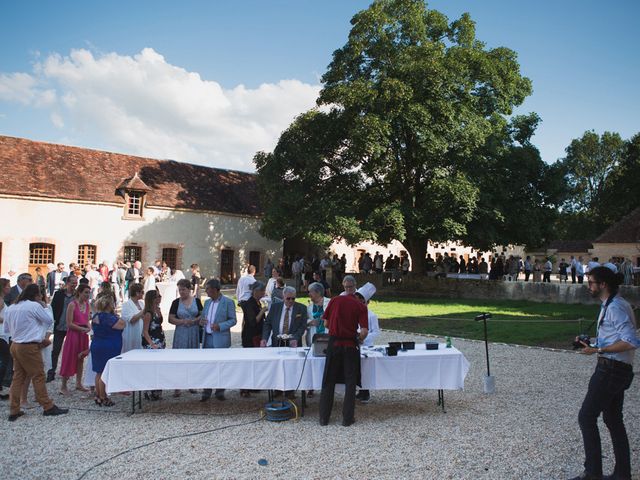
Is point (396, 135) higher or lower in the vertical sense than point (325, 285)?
higher

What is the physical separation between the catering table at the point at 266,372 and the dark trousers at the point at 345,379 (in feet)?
0.69

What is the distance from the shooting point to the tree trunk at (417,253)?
25453 mm

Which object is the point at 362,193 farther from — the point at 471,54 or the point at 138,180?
the point at 138,180

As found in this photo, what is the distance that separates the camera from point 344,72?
2462 cm

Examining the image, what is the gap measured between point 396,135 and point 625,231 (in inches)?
865

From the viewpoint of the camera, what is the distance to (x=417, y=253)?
2566cm

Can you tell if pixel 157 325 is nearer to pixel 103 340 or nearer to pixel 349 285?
pixel 103 340

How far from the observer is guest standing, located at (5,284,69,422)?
6.59m

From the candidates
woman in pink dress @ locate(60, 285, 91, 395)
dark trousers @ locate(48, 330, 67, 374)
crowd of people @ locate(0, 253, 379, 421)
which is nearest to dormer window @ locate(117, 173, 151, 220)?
dark trousers @ locate(48, 330, 67, 374)

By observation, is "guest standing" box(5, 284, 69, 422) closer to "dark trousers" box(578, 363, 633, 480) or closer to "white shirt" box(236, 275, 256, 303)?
"white shirt" box(236, 275, 256, 303)

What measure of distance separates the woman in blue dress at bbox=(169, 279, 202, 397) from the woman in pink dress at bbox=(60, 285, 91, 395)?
4.21 ft

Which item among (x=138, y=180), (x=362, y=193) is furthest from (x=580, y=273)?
(x=138, y=180)

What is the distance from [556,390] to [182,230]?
2517 centimetres

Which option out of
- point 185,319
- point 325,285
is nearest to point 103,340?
point 185,319
